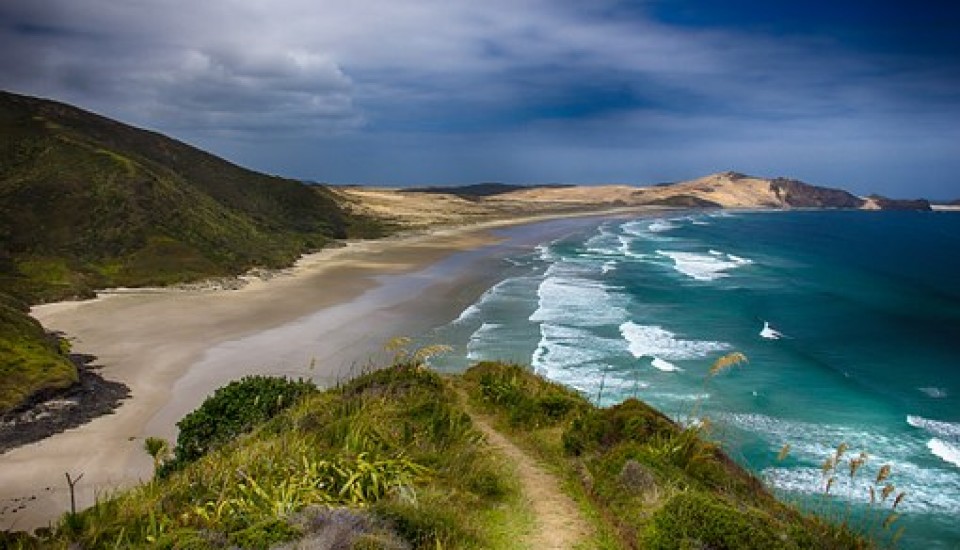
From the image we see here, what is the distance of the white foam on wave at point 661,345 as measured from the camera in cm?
3244

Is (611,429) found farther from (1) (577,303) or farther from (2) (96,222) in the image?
(2) (96,222)

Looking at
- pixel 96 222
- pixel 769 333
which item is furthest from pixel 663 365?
pixel 96 222

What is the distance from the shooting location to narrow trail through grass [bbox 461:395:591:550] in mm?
8031

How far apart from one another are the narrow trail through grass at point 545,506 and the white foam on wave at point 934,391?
82.6 ft

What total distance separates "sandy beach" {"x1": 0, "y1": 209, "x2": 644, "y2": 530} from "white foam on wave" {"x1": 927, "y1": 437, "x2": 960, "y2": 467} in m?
18.4

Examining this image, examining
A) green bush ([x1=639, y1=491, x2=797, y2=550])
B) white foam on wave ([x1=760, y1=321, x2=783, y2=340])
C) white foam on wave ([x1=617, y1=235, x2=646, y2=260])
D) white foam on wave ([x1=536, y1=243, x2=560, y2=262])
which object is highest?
green bush ([x1=639, y1=491, x2=797, y2=550])

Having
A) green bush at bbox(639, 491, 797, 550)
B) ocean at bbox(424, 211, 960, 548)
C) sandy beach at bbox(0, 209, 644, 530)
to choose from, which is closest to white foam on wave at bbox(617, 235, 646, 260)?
ocean at bbox(424, 211, 960, 548)

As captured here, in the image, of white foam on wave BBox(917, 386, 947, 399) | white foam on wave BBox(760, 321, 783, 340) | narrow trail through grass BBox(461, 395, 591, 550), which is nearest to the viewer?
narrow trail through grass BBox(461, 395, 591, 550)

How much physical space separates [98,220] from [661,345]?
48697mm

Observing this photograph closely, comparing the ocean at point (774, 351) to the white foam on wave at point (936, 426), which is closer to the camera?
the ocean at point (774, 351)

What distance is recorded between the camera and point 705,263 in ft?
237

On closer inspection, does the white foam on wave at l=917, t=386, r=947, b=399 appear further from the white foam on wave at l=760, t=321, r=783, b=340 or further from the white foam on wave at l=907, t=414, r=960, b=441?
the white foam on wave at l=760, t=321, r=783, b=340

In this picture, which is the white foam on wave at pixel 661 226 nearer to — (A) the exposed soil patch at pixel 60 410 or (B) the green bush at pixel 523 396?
(A) the exposed soil patch at pixel 60 410

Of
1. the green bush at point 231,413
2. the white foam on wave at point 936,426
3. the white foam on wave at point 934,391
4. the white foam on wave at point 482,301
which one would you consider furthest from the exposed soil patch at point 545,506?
the white foam on wave at point 482,301
